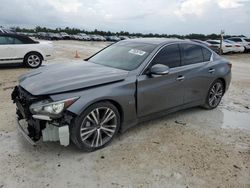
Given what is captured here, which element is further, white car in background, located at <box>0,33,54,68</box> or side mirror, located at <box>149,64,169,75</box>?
white car in background, located at <box>0,33,54,68</box>

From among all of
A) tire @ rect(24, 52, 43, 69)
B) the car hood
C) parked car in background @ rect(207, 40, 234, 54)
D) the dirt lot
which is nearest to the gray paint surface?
the car hood

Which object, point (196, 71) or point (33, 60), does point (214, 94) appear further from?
point (33, 60)

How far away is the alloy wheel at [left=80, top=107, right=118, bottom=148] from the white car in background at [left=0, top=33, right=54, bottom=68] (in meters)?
7.82

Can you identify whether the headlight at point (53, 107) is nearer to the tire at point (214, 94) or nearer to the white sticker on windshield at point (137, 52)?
the white sticker on windshield at point (137, 52)

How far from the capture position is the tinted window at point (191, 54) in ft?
16.4

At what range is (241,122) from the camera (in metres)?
5.24

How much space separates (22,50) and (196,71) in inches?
306

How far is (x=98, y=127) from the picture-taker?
12.4 ft

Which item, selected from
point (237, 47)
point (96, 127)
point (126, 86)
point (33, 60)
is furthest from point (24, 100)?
point (237, 47)

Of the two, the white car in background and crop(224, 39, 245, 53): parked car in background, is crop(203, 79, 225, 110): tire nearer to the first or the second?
the white car in background

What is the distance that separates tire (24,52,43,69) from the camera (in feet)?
35.1

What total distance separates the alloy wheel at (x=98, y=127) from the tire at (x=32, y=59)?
790cm

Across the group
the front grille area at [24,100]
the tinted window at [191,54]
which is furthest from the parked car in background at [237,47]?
the front grille area at [24,100]

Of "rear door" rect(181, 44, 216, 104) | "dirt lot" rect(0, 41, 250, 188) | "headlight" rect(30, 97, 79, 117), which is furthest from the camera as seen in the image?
"rear door" rect(181, 44, 216, 104)
